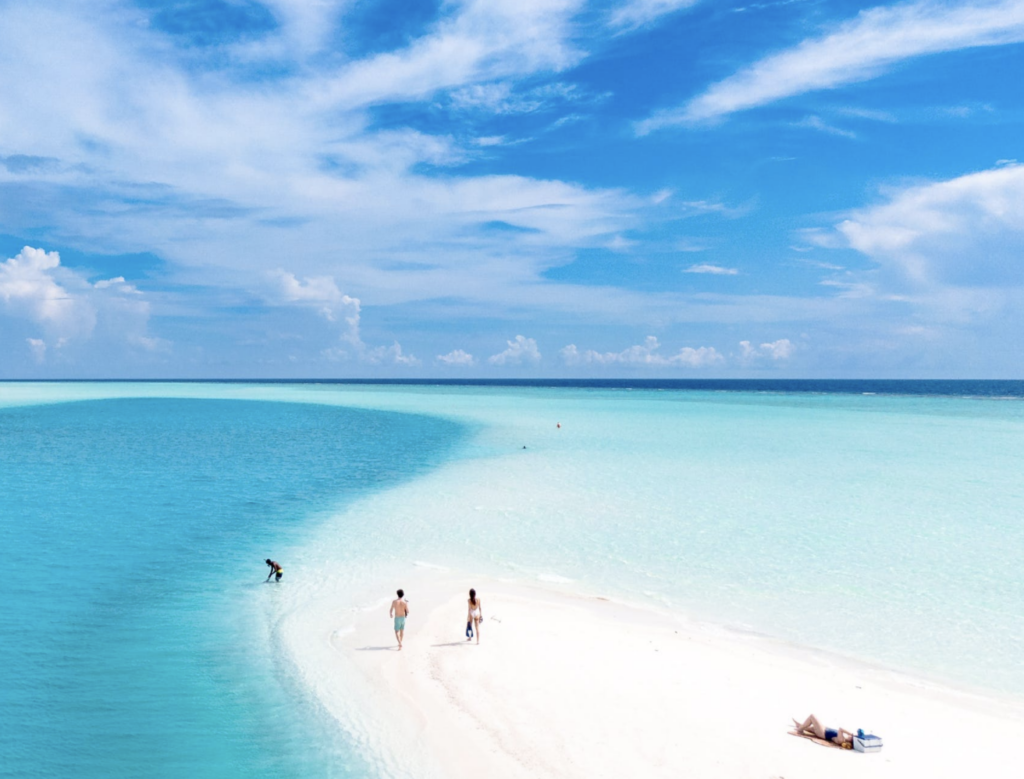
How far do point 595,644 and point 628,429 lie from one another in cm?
4559

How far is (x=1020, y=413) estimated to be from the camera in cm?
7725

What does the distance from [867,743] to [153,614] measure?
14.8 metres

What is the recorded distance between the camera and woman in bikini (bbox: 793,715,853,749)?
31.3ft

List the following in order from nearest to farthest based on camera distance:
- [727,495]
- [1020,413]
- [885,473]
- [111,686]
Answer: [111,686], [727,495], [885,473], [1020,413]

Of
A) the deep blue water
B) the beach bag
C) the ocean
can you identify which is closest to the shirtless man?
the ocean

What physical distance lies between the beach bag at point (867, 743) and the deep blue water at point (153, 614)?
762 centimetres

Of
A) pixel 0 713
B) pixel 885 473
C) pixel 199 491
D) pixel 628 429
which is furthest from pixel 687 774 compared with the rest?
pixel 628 429

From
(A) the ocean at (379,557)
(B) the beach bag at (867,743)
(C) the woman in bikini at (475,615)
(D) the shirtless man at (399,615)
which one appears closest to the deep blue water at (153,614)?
(A) the ocean at (379,557)

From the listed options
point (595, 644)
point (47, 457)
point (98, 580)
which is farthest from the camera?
point (47, 457)

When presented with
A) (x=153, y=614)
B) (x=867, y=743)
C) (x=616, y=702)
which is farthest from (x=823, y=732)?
(x=153, y=614)

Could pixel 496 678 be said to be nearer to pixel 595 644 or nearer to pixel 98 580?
pixel 595 644

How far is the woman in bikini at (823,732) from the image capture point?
9539 millimetres

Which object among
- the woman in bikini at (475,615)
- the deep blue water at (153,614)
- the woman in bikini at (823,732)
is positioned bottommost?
the deep blue water at (153,614)

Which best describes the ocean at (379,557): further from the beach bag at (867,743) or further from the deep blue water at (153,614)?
the beach bag at (867,743)
